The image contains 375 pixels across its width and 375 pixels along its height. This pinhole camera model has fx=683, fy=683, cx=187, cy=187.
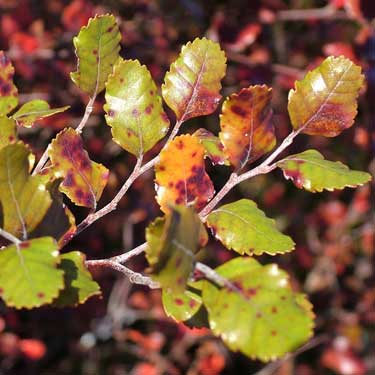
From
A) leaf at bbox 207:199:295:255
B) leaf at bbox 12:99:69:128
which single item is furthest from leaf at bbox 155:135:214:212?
leaf at bbox 12:99:69:128

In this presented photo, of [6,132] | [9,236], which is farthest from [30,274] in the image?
[6,132]

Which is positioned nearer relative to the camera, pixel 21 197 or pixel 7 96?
pixel 21 197

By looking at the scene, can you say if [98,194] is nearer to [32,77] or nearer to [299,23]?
[32,77]

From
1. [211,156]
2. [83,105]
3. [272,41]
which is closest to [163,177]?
[211,156]

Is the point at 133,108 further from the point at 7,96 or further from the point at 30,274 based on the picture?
the point at 30,274

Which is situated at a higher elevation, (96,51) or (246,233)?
(96,51)

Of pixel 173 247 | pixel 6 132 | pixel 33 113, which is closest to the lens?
pixel 173 247
